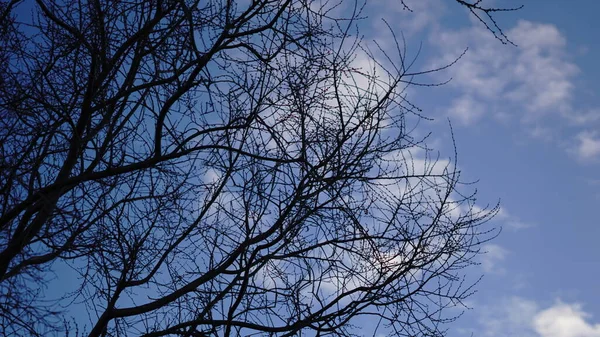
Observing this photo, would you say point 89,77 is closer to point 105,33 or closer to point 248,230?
point 105,33

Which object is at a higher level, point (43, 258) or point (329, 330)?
point (43, 258)

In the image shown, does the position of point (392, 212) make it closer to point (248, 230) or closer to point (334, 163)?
point (334, 163)

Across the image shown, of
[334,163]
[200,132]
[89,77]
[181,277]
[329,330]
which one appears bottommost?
[329,330]

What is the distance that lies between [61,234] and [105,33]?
59.4 inches

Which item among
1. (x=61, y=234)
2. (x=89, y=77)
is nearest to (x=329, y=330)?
(x=61, y=234)

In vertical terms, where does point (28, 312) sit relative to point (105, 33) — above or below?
below

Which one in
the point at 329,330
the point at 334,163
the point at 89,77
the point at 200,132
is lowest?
the point at 329,330

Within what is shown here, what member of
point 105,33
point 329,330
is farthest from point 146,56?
point 329,330

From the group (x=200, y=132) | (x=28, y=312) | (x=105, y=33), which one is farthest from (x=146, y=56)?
(x=28, y=312)

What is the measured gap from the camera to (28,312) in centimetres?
540

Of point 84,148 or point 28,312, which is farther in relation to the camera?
point 84,148

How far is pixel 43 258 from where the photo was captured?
19.3 ft

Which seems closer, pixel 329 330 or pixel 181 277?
pixel 329 330

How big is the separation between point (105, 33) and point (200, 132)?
1003 mm
